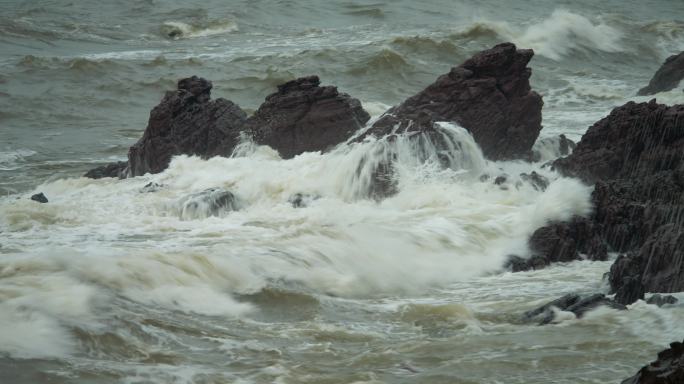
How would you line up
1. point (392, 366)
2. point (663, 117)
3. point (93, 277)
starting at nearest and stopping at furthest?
point (392, 366)
point (93, 277)
point (663, 117)

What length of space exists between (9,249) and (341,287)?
363 cm

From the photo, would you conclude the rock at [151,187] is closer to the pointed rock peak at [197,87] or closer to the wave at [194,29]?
the pointed rock peak at [197,87]

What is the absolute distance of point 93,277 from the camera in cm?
924

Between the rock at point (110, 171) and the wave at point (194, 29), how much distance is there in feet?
56.4

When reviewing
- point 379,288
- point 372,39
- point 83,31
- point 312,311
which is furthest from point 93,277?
point 83,31

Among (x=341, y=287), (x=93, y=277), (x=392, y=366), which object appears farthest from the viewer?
(x=341, y=287)

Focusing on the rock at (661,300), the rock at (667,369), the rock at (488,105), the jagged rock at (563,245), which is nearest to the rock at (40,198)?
the rock at (488,105)

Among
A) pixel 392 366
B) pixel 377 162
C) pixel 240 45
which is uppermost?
pixel 240 45

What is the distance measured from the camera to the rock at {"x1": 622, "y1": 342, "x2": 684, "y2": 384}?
514cm

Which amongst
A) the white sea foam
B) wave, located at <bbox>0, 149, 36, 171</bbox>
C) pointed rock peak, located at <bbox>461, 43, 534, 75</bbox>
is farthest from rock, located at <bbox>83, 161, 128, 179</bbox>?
pointed rock peak, located at <bbox>461, 43, 534, 75</bbox>

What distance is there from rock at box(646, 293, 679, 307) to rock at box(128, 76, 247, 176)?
854 cm

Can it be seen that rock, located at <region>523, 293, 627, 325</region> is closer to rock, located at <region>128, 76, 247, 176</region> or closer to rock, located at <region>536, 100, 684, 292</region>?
rock, located at <region>536, 100, 684, 292</region>

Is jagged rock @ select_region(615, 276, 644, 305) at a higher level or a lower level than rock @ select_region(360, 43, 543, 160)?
lower

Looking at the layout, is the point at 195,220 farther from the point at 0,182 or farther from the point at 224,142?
the point at 0,182
